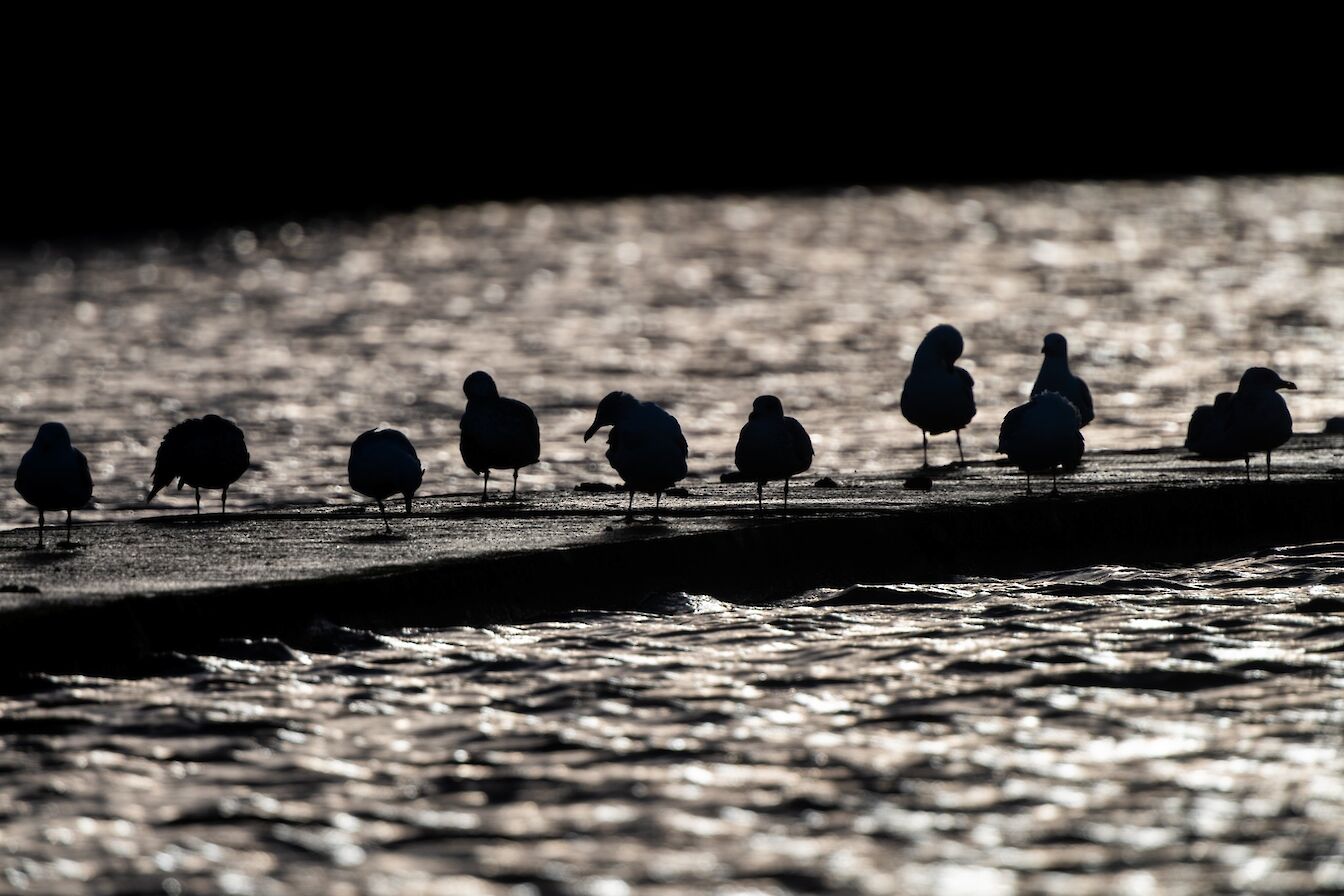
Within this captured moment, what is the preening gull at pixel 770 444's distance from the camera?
13.3 m

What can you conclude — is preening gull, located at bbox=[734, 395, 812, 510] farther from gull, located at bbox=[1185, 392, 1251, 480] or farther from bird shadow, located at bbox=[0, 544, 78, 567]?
bird shadow, located at bbox=[0, 544, 78, 567]

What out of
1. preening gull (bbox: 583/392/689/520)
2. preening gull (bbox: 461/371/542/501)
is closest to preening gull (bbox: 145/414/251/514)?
preening gull (bbox: 461/371/542/501)

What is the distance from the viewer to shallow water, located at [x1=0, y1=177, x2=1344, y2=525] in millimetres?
26141

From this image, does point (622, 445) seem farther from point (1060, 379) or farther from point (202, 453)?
point (1060, 379)

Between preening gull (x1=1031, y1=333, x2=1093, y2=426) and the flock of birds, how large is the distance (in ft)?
4.75

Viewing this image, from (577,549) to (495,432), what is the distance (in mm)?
2204

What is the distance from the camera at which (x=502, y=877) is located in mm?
7801

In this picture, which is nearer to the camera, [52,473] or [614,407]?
[52,473]

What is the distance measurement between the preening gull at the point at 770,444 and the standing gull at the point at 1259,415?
326 centimetres

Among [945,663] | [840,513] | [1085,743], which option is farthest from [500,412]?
[1085,743]

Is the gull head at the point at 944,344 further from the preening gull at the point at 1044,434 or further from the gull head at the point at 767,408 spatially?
the gull head at the point at 767,408

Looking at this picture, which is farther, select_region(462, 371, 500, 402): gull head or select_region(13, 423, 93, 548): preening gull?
select_region(462, 371, 500, 402): gull head

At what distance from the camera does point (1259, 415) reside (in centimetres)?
1426

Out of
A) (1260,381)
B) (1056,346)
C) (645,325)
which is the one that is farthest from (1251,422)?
(645,325)
